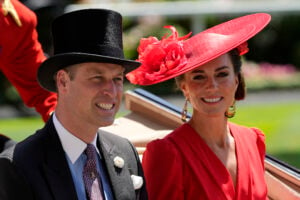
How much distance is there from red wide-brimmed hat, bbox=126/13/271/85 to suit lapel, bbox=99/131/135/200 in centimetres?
39

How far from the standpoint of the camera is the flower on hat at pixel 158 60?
3.06 metres

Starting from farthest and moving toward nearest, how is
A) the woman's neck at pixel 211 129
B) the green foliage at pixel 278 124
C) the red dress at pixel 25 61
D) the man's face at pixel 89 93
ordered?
the green foliage at pixel 278 124, the red dress at pixel 25 61, the woman's neck at pixel 211 129, the man's face at pixel 89 93

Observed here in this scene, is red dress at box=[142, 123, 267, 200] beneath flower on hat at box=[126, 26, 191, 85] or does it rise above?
beneath

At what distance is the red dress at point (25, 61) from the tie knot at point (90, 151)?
3.03 feet

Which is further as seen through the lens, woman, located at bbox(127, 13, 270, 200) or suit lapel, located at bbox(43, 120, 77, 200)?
woman, located at bbox(127, 13, 270, 200)

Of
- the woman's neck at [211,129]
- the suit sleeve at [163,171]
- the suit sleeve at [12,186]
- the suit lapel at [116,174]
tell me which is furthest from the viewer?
the woman's neck at [211,129]

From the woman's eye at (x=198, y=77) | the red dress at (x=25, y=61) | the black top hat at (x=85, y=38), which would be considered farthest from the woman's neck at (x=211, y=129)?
the red dress at (x=25, y=61)

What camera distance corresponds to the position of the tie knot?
2.71 metres

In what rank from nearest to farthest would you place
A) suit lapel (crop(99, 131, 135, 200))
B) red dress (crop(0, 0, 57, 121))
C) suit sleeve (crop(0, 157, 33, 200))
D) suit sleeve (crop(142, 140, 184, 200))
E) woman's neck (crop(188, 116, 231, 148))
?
suit sleeve (crop(0, 157, 33, 200)) < suit lapel (crop(99, 131, 135, 200)) < suit sleeve (crop(142, 140, 184, 200)) < woman's neck (crop(188, 116, 231, 148)) < red dress (crop(0, 0, 57, 121))

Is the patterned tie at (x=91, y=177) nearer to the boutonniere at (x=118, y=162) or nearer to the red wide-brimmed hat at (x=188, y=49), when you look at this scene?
the boutonniere at (x=118, y=162)

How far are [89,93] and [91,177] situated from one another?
1.07ft

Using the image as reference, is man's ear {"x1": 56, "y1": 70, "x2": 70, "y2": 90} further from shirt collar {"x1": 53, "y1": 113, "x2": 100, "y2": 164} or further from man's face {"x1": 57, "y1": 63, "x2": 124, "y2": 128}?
shirt collar {"x1": 53, "y1": 113, "x2": 100, "y2": 164}

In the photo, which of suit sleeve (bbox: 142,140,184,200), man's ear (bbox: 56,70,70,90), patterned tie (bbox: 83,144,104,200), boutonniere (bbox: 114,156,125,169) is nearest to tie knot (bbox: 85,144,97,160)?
patterned tie (bbox: 83,144,104,200)

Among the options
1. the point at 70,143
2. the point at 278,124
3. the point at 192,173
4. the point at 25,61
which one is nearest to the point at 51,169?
the point at 70,143
